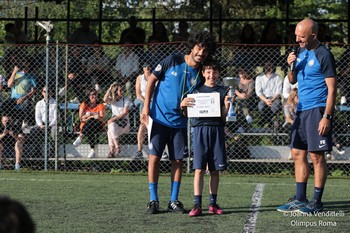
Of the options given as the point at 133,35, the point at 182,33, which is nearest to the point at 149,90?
the point at 182,33

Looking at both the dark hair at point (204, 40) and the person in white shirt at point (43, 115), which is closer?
the dark hair at point (204, 40)

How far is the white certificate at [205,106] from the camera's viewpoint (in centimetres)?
756

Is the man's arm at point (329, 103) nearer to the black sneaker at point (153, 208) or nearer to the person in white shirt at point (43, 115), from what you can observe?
the black sneaker at point (153, 208)

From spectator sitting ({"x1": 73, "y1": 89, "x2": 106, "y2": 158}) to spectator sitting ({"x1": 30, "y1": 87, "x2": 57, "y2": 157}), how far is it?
20.4 inches

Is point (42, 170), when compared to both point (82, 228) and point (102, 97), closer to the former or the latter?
point (102, 97)

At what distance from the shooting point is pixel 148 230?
6547 millimetres

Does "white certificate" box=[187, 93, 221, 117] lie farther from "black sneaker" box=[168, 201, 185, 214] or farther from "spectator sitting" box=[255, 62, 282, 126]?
"spectator sitting" box=[255, 62, 282, 126]

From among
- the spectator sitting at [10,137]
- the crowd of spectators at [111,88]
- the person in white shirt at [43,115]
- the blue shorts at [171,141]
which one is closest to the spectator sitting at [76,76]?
the crowd of spectators at [111,88]

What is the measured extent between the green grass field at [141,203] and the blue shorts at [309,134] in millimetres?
719

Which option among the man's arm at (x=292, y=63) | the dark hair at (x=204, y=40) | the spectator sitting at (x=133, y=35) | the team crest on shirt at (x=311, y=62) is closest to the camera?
the dark hair at (x=204, y=40)

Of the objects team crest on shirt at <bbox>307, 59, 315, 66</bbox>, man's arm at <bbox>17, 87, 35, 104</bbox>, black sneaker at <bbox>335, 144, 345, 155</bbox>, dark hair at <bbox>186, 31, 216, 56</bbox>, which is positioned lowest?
black sneaker at <bbox>335, 144, 345, 155</bbox>

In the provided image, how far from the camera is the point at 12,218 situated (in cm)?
158

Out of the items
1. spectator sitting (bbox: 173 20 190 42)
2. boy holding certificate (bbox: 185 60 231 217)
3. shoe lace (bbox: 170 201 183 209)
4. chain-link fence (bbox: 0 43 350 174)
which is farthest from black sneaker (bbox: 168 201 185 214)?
spectator sitting (bbox: 173 20 190 42)

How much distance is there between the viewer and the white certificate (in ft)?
24.8
